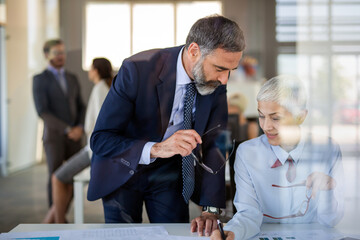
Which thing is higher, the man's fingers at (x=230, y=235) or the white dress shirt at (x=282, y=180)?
the white dress shirt at (x=282, y=180)

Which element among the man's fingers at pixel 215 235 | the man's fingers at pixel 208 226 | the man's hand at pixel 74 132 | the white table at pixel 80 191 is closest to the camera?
the man's fingers at pixel 215 235

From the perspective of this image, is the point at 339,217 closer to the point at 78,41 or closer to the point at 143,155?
the point at 143,155

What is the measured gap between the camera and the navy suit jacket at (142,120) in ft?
5.35

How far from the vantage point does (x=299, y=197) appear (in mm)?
1620

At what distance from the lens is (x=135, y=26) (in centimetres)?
203

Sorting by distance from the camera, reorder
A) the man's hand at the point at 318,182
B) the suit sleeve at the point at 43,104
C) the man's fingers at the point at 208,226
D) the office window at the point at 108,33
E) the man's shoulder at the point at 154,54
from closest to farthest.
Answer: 1. the man's fingers at the point at 208,226
2. the man's hand at the point at 318,182
3. the man's shoulder at the point at 154,54
4. the office window at the point at 108,33
5. the suit sleeve at the point at 43,104

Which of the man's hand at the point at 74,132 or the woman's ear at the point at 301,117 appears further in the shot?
the man's hand at the point at 74,132

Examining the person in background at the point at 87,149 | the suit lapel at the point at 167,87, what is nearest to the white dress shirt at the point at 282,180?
the suit lapel at the point at 167,87

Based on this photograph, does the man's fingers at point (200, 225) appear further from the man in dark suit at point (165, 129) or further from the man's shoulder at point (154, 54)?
the man's shoulder at point (154, 54)

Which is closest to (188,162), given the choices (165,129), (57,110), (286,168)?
(165,129)

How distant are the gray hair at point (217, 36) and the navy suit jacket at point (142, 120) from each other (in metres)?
0.14

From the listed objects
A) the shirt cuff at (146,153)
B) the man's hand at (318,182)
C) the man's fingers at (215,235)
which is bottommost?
the man's fingers at (215,235)

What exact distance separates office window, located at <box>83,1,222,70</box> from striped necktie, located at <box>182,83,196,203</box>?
243mm

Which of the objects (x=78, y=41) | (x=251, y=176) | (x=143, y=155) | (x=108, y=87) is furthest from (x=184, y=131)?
(x=78, y=41)
